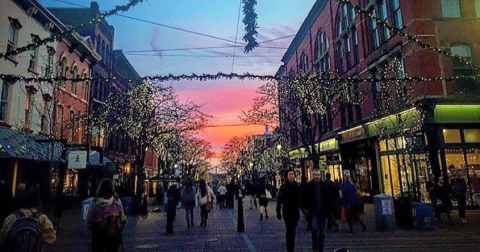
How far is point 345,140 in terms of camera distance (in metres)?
28.8

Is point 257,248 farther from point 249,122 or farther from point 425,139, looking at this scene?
point 249,122

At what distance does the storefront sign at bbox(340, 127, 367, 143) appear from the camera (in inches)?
1008

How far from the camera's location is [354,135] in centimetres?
2700

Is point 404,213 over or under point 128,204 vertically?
under

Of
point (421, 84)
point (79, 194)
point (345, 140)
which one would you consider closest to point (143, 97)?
point (79, 194)

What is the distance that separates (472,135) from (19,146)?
23575mm

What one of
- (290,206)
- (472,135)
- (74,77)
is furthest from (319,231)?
(74,77)

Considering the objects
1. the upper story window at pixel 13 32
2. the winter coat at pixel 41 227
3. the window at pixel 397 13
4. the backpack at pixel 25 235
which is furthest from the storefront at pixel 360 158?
the backpack at pixel 25 235

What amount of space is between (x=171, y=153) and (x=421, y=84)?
33981mm

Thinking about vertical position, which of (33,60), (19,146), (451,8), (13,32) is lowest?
(19,146)

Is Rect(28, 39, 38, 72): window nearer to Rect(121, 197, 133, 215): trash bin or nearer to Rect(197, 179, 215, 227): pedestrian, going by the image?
Rect(121, 197, 133, 215): trash bin

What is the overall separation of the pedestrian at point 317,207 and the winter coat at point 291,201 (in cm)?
56

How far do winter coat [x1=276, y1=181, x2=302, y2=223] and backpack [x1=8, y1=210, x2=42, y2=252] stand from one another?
530cm

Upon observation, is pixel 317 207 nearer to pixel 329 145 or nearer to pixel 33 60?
pixel 33 60
